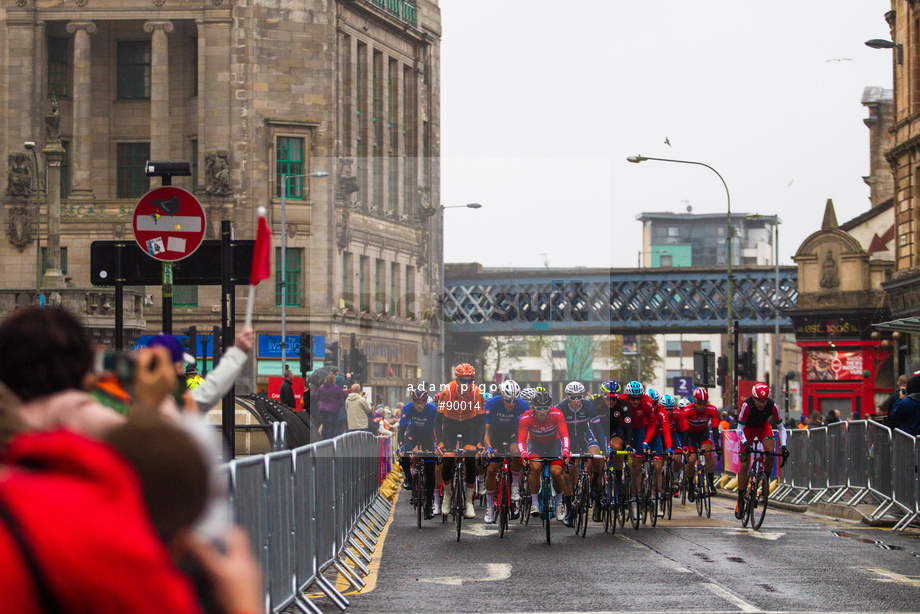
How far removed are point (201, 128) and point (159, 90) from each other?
2.30m

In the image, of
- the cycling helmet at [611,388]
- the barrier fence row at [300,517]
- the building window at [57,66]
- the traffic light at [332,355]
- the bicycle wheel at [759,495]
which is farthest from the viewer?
the building window at [57,66]

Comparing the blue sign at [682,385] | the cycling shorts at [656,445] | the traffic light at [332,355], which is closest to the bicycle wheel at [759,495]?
the cycling shorts at [656,445]

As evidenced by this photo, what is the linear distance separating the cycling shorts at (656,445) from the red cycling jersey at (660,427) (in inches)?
4.9

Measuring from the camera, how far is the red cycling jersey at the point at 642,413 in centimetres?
1875

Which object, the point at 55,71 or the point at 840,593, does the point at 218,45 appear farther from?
the point at 840,593

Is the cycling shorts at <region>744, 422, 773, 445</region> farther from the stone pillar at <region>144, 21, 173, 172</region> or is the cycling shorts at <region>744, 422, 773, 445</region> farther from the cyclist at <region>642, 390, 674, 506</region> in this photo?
the stone pillar at <region>144, 21, 173, 172</region>

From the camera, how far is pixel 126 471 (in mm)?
1967

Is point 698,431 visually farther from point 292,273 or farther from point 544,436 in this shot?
point 292,273

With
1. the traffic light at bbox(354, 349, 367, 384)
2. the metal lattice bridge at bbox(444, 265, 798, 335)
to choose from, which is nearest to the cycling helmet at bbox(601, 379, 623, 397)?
the traffic light at bbox(354, 349, 367, 384)

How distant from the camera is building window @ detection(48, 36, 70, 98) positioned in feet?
183

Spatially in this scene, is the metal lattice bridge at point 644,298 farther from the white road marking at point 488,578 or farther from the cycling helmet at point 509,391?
the white road marking at point 488,578

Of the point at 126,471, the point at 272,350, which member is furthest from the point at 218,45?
the point at 126,471

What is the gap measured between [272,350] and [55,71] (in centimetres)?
1474

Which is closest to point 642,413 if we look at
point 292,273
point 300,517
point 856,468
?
point 856,468
